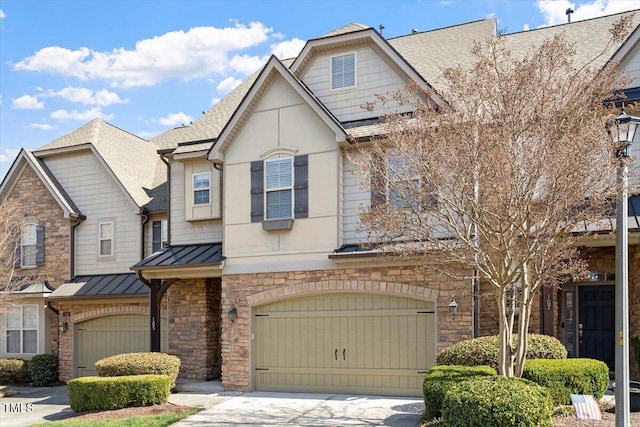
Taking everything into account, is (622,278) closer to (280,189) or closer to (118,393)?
(280,189)

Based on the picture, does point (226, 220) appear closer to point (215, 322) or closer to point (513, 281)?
point (215, 322)

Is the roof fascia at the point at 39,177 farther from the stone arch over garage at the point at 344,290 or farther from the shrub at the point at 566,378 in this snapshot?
the shrub at the point at 566,378

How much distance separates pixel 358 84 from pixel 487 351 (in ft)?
23.4

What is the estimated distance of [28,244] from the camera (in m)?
21.3

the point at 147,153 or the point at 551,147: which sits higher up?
the point at 147,153

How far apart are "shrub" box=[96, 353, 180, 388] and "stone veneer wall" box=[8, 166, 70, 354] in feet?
20.2

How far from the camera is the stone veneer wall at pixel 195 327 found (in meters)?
17.7

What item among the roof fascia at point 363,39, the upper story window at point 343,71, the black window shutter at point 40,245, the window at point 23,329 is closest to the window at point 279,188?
the upper story window at point 343,71

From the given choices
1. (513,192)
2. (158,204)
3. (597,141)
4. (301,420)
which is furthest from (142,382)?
(597,141)

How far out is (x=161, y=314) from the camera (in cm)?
1859

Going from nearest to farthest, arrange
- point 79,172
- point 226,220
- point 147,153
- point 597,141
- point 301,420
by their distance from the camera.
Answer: point 597,141 → point 301,420 → point 226,220 → point 79,172 → point 147,153

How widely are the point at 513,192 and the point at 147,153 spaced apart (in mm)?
16263

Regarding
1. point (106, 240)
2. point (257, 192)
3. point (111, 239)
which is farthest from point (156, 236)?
point (257, 192)
